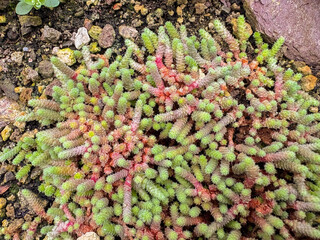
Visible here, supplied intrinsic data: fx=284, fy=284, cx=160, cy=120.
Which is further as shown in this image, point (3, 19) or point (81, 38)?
point (3, 19)

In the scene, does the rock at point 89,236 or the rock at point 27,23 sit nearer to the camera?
the rock at point 89,236

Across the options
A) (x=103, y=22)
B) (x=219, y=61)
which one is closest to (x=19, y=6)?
(x=103, y=22)

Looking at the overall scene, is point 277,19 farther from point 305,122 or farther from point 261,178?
point 261,178

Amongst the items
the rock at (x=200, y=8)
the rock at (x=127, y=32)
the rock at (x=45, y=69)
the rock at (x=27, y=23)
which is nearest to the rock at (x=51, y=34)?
the rock at (x=27, y=23)

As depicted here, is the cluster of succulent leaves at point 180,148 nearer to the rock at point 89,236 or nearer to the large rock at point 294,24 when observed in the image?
the rock at point 89,236

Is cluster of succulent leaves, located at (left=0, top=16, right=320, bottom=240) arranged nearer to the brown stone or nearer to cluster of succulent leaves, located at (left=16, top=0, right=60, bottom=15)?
the brown stone

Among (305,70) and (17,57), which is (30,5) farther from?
(305,70)

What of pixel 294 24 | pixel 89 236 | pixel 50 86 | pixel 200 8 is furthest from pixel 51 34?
pixel 294 24
